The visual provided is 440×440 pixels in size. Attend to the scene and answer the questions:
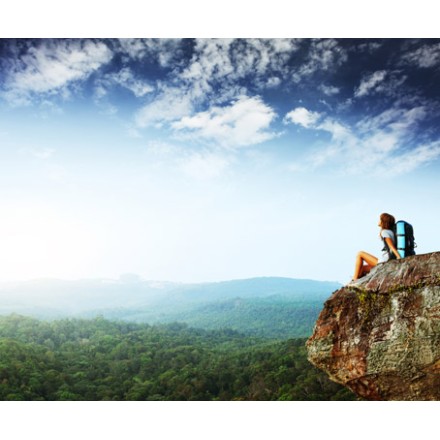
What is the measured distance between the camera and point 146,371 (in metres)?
27.2

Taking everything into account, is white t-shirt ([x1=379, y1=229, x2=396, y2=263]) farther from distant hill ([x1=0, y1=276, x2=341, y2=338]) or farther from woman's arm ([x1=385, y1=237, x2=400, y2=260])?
distant hill ([x1=0, y1=276, x2=341, y2=338])

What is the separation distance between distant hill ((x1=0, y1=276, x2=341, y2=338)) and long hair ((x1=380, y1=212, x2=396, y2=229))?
33.8 meters

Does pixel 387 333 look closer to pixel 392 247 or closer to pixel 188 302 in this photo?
pixel 392 247

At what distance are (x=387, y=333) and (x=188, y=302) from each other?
9041 cm

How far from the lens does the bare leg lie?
385 cm

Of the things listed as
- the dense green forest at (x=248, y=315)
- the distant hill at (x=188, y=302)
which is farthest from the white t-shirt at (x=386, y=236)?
the dense green forest at (x=248, y=315)

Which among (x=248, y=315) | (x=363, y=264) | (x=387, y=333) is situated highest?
(x=363, y=264)

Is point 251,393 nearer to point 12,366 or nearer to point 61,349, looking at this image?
point 12,366

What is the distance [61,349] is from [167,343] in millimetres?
9492

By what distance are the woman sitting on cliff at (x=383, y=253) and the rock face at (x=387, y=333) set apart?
0.12 m

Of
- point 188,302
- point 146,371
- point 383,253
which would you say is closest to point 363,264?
point 383,253

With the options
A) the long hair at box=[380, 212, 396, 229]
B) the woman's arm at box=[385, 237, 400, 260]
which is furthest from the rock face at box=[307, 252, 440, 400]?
the long hair at box=[380, 212, 396, 229]

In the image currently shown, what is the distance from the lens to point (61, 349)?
33938mm

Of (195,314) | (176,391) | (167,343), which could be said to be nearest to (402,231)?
(176,391)
